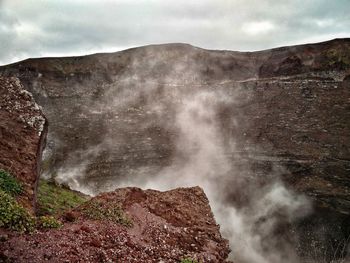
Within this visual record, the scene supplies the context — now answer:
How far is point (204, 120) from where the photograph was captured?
28906 mm

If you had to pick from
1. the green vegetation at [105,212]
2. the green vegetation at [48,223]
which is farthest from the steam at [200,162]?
the green vegetation at [48,223]

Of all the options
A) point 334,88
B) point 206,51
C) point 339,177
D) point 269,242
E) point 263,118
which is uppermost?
point 206,51

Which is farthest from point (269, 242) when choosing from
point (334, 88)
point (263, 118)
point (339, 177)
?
point (334, 88)

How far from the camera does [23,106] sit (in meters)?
11.3

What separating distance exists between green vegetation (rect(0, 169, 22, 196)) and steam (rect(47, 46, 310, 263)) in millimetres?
12414

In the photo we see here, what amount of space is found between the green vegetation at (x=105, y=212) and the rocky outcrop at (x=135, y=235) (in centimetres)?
2

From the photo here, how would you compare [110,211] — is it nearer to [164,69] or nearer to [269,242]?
[269,242]

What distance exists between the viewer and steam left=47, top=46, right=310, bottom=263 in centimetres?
2167

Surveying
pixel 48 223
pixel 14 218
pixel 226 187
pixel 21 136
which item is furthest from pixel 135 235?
pixel 226 187

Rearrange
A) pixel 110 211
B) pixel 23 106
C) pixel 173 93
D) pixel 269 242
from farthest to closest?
1. pixel 173 93
2. pixel 269 242
3. pixel 23 106
4. pixel 110 211

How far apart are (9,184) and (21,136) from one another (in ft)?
6.79

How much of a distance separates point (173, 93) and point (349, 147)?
13.0m

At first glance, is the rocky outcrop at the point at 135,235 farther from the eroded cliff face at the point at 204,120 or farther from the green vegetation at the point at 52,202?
the eroded cliff face at the point at 204,120

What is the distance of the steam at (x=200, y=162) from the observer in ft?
71.1
